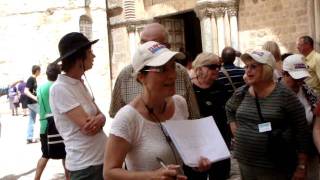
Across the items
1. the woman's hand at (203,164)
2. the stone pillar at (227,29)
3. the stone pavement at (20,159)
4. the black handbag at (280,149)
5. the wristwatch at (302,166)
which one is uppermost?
the stone pillar at (227,29)

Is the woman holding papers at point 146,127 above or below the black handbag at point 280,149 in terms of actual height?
above

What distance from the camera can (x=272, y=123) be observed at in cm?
353

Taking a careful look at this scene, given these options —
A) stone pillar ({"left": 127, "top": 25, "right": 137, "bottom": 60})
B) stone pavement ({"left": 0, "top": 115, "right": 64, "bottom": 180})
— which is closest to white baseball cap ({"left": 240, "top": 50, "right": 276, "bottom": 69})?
stone pavement ({"left": 0, "top": 115, "right": 64, "bottom": 180})

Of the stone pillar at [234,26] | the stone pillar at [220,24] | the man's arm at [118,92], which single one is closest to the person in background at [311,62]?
the man's arm at [118,92]

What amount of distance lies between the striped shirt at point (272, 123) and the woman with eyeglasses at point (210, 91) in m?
1.04

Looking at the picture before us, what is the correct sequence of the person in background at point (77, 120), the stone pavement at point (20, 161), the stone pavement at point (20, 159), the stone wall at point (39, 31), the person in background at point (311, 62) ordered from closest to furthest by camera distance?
1. the person in background at point (77, 120)
2. the person in background at point (311, 62)
3. the stone pavement at point (20, 161)
4. the stone pavement at point (20, 159)
5. the stone wall at point (39, 31)

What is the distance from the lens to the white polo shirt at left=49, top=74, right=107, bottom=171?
3.30 m

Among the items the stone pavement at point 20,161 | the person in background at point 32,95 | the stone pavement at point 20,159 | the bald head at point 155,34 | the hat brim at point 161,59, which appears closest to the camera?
the hat brim at point 161,59

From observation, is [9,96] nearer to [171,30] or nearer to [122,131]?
[171,30]

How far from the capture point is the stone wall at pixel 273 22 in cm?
1089

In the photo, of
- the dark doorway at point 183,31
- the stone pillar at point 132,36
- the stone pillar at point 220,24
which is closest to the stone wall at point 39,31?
the stone pillar at point 132,36

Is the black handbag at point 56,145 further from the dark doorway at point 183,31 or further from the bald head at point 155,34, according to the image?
the dark doorway at point 183,31

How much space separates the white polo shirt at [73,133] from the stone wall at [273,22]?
325 inches

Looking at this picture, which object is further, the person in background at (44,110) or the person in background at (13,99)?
the person in background at (13,99)
